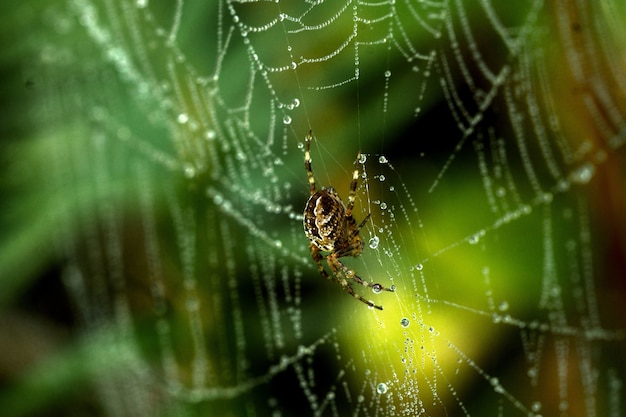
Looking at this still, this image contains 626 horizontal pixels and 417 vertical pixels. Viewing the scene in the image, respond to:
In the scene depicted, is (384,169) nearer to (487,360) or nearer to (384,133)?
(384,133)

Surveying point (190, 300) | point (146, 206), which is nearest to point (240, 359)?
point (190, 300)

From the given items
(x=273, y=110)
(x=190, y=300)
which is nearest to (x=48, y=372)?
(x=190, y=300)

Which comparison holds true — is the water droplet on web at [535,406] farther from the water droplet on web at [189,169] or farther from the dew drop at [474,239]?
the water droplet on web at [189,169]

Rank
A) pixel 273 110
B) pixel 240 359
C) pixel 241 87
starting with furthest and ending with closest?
1. pixel 240 359
2. pixel 241 87
3. pixel 273 110

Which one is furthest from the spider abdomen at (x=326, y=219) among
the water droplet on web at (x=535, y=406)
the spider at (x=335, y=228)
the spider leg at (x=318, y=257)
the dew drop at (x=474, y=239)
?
the water droplet on web at (x=535, y=406)

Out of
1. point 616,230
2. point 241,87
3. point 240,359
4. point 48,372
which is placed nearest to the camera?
point 616,230

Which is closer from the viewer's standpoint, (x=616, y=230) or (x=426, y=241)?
(x=616, y=230)

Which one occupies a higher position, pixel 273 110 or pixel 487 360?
pixel 273 110

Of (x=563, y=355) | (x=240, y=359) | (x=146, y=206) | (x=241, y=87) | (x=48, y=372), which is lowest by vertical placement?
(x=563, y=355)
